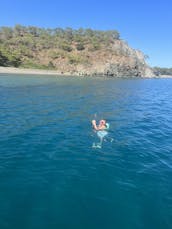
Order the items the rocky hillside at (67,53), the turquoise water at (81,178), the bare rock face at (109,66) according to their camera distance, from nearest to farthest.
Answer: the turquoise water at (81,178), the rocky hillside at (67,53), the bare rock face at (109,66)

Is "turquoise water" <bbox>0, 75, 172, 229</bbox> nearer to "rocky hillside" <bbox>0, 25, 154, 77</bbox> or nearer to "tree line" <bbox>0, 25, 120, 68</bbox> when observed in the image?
"rocky hillside" <bbox>0, 25, 154, 77</bbox>

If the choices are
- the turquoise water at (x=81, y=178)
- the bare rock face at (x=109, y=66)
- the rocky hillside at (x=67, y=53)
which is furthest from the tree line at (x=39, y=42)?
the turquoise water at (x=81, y=178)

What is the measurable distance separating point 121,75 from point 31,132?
14192 cm

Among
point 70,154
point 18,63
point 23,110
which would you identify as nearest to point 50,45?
point 18,63

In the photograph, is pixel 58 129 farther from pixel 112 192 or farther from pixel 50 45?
pixel 50 45

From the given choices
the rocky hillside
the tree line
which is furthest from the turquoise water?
the tree line

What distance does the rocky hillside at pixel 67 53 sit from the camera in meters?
146

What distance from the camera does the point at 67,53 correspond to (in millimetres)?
162250

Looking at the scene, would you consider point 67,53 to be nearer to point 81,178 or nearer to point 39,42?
point 39,42

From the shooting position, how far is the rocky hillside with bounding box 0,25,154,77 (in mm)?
145625

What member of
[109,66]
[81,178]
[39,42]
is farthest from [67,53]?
[81,178]

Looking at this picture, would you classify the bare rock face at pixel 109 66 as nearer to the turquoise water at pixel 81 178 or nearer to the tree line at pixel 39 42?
the tree line at pixel 39 42

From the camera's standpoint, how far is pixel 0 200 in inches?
351

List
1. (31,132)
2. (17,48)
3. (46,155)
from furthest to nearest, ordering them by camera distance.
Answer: (17,48) → (31,132) → (46,155)
